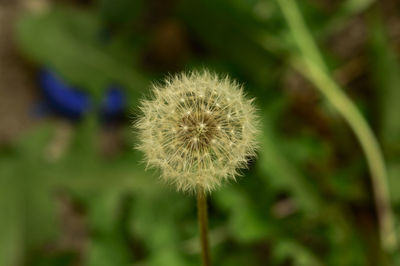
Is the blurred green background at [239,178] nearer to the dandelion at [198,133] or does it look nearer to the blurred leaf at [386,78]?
the blurred leaf at [386,78]

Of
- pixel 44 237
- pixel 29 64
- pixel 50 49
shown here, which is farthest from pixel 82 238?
pixel 29 64

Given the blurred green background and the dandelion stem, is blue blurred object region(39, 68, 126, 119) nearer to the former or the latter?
the blurred green background

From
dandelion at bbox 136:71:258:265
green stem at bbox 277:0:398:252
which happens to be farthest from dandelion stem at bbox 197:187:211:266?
green stem at bbox 277:0:398:252

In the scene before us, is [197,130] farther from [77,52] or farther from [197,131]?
[77,52]

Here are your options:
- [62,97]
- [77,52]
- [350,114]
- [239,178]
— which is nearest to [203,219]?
[239,178]

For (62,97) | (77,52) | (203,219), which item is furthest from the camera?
(62,97)

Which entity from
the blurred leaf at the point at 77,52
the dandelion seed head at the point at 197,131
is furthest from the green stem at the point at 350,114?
the dandelion seed head at the point at 197,131
